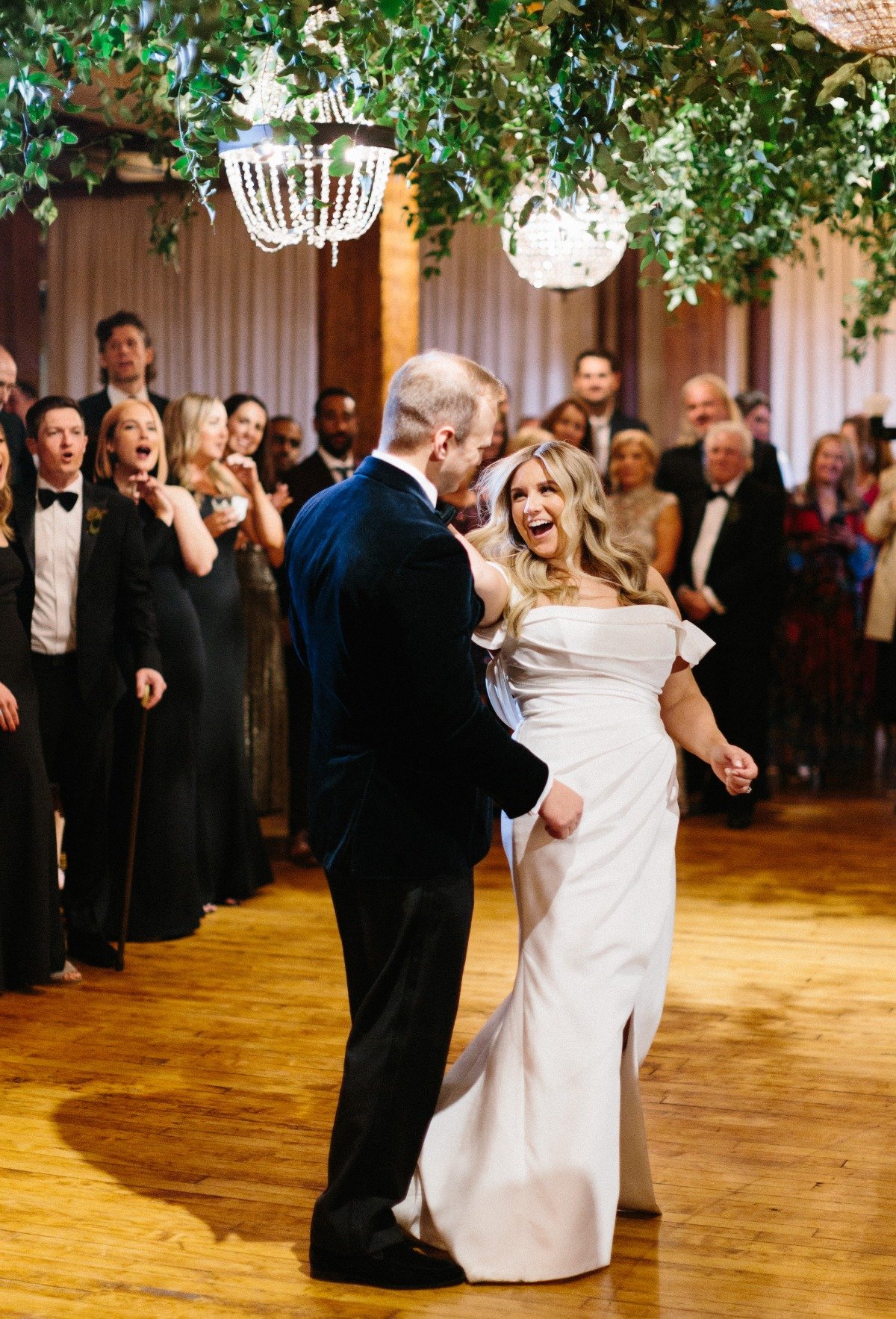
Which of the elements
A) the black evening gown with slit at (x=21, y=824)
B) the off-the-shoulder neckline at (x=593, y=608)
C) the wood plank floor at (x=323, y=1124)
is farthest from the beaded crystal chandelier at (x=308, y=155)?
the wood plank floor at (x=323, y=1124)

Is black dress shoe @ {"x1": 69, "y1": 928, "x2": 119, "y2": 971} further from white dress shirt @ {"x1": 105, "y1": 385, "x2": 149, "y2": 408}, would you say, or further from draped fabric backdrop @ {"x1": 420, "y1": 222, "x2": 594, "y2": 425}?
draped fabric backdrop @ {"x1": 420, "y1": 222, "x2": 594, "y2": 425}

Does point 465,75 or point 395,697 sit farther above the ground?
point 465,75

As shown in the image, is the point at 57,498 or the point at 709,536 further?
the point at 709,536

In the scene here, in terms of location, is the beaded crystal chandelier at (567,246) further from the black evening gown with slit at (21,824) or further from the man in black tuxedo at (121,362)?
the black evening gown with slit at (21,824)

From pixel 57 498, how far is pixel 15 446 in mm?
908

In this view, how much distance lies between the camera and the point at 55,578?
15.2 feet

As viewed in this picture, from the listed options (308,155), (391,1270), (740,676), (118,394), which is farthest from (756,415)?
(391,1270)

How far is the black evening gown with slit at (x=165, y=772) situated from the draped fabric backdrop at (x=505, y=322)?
7038mm

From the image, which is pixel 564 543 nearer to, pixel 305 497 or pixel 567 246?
pixel 567 246

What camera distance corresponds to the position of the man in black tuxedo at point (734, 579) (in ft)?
23.0

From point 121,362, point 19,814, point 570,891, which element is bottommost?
point 19,814

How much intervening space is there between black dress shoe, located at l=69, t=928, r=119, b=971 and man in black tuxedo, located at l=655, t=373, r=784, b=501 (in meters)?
3.57

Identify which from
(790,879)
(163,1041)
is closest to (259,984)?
(163,1041)

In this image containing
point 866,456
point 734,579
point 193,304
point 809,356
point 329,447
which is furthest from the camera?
point 193,304
